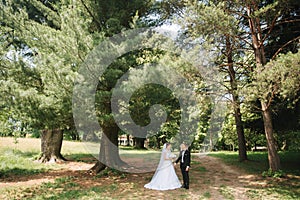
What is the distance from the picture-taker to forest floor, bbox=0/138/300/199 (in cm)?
705

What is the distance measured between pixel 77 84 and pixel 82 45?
114 centimetres

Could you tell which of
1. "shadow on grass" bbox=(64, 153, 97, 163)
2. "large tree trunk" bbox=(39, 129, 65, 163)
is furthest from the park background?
"shadow on grass" bbox=(64, 153, 97, 163)

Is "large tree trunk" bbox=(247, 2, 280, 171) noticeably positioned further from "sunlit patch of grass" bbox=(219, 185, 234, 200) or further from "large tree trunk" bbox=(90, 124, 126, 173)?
"large tree trunk" bbox=(90, 124, 126, 173)

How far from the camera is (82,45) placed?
283 inches

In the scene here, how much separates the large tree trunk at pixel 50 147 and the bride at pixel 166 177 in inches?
318

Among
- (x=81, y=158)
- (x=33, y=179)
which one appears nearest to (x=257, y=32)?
(x=33, y=179)

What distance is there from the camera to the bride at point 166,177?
7828mm

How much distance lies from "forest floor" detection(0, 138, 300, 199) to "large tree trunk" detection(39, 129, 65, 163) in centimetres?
337

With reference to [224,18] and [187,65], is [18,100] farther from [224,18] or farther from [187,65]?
[224,18]

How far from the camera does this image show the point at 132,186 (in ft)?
26.8

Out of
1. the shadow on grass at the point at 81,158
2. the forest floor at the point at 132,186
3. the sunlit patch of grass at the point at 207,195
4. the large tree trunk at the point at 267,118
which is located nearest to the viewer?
the sunlit patch of grass at the point at 207,195

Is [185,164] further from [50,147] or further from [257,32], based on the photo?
[50,147]

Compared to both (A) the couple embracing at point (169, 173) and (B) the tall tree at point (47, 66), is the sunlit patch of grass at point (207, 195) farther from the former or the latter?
(B) the tall tree at point (47, 66)

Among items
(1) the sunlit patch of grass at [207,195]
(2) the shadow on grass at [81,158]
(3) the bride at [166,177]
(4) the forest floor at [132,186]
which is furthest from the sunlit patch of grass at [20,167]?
(1) the sunlit patch of grass at [207,195]
